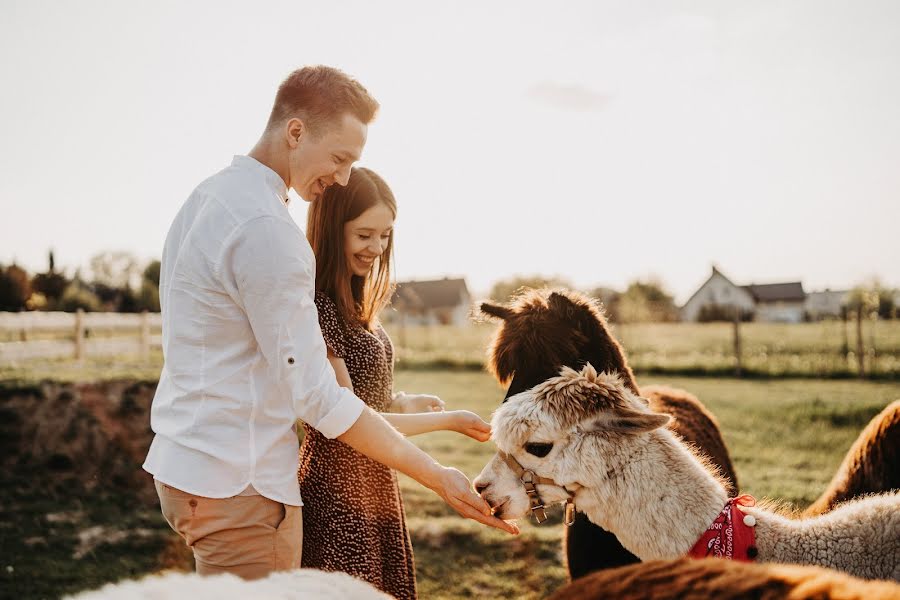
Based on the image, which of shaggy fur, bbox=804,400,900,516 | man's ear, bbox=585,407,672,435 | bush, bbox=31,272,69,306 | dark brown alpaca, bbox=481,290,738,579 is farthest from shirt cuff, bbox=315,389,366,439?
bush, bbox=31,272,69,306

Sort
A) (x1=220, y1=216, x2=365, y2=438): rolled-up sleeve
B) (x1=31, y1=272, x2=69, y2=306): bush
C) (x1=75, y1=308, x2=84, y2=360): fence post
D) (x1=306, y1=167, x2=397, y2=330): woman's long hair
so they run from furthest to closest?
(x1=31, y1=272, x2=69, y2=306): bush < (x1=75, y1=308, x2=84, y2=360): fence post < (x1=306, y1=167, x2=397, y2=330): woman's long hair < (x1=220, y1=216, x2=365, y2=438): rolled-up sleeve

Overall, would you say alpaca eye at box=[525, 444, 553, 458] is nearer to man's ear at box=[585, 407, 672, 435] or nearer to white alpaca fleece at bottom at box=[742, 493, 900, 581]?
man's ear at box=[585, 407, 672, 435]

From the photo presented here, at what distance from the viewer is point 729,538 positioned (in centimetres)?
223

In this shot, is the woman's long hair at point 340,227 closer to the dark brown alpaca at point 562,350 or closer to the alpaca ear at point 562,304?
the dark brown alpaca at point 562,350

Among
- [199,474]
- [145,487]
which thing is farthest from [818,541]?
[145,487]

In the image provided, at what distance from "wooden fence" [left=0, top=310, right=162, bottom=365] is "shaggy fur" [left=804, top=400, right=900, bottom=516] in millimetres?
10991

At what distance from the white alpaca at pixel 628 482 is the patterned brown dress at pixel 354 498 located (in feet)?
1.34

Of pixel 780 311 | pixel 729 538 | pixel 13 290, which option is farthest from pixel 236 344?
→ pixel 780 311

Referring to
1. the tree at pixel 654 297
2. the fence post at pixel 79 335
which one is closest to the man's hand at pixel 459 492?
the fence post at pixel 79 335

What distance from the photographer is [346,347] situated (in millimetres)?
2582

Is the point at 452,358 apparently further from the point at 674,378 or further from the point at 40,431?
the point at 40,431

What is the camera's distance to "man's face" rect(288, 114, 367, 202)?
2043mm

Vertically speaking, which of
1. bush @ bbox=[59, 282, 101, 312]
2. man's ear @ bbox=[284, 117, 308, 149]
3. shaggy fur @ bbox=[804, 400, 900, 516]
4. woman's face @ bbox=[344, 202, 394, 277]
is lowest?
shaggy fur @ bbox=[804, 400, 900, 516]

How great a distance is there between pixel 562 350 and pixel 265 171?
1.52m
